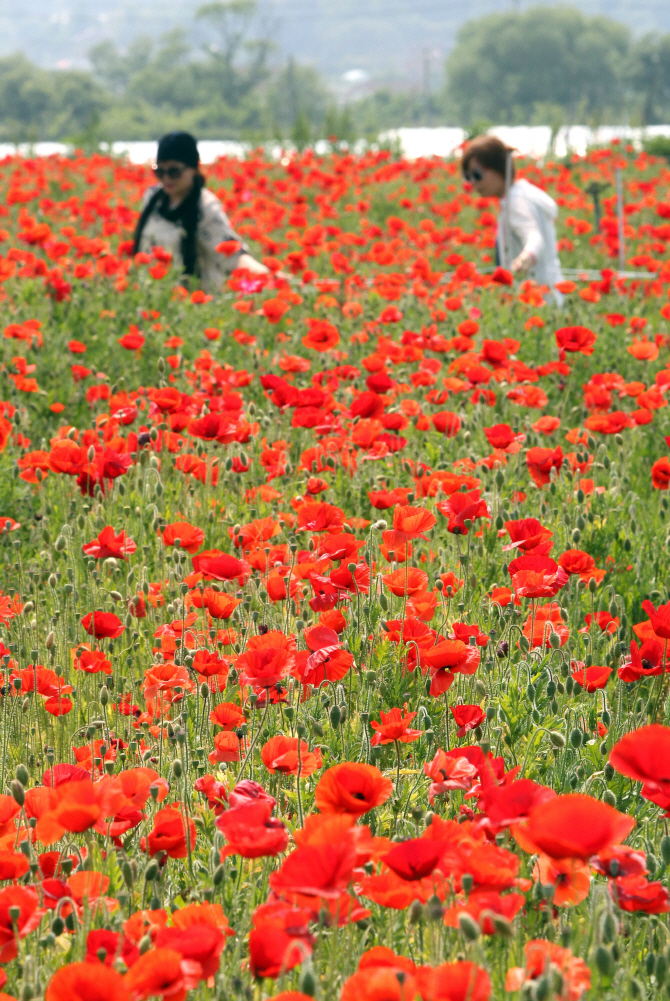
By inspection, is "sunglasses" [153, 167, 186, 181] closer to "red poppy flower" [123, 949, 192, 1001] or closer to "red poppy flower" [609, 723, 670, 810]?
"red poppy flower" [609, 723, 670, 810]

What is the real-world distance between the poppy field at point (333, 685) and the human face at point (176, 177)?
217cm

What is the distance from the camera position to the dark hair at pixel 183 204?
8.23 metres

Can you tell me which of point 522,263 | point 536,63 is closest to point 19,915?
point 522,263

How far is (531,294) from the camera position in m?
6.39

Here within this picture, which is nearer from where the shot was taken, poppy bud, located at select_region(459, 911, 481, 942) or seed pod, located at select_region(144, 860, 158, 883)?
poppy bud, located at select_region(459, 911, 481, 942)

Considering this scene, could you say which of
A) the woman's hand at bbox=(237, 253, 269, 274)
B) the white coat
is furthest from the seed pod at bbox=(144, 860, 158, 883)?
the white coat

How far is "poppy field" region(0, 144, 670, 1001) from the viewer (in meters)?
1.56

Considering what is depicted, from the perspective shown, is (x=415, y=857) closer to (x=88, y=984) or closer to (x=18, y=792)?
(x=88, y=984)

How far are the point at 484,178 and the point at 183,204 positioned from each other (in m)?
→ 2.19

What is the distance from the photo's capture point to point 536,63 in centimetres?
10344

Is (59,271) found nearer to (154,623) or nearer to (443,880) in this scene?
(154,623)

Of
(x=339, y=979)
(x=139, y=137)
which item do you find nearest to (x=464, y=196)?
(x=339, y=979)

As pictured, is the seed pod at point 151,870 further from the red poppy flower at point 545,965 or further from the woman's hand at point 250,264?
the woman's hand at point 250,264

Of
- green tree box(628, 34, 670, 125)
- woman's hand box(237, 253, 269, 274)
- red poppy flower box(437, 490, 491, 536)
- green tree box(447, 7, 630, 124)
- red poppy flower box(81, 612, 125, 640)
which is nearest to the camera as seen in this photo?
red poppy flower box(81, 612, 125, 640)
